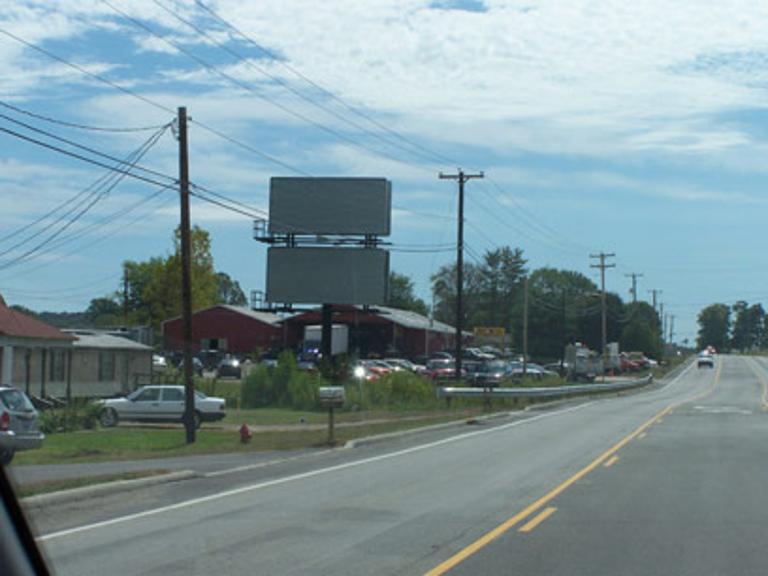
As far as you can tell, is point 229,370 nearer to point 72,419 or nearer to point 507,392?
point 507,392

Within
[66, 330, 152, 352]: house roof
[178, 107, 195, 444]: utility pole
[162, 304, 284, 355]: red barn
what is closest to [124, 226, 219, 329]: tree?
[162, 304, 284, 355]: red barn

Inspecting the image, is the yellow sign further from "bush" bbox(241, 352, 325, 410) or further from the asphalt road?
the asphalt road

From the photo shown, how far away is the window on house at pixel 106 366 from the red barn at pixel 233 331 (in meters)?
45.6

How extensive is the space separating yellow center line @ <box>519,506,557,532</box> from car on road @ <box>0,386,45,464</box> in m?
10.5

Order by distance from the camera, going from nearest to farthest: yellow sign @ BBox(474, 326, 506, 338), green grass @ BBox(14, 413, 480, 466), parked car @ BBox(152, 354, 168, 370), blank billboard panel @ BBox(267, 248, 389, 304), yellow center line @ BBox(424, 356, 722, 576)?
yellow center line @ BBox(424, 356, 722, 576) < green grass @ BBox(14, 413, 480, 466) < parked car @ BBox(152, 354, 168, 370) < blank billboard panel @ BBox(267, 248, 389, 304) < yellow sign @ BBox(474, 326, 506, 338)

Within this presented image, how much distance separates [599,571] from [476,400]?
36.8 metres

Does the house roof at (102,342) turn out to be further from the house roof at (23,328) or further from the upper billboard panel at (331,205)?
the upper billboard panel at (331,205)

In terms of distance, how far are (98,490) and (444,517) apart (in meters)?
5.00

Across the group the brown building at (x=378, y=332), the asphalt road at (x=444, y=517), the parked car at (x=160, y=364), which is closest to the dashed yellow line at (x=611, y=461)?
the asphalt road at (x=444, y=517)

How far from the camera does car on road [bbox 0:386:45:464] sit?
792 inches

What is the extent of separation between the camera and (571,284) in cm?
18162

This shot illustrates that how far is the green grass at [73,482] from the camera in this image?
14651 mm

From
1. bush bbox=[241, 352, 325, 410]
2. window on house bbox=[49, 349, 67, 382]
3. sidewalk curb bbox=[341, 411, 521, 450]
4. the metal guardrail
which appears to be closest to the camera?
sidewalk curb bbox=[341, 411, 521, 450]

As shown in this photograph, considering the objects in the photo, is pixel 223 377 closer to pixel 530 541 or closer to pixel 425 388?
pixel 425 388
